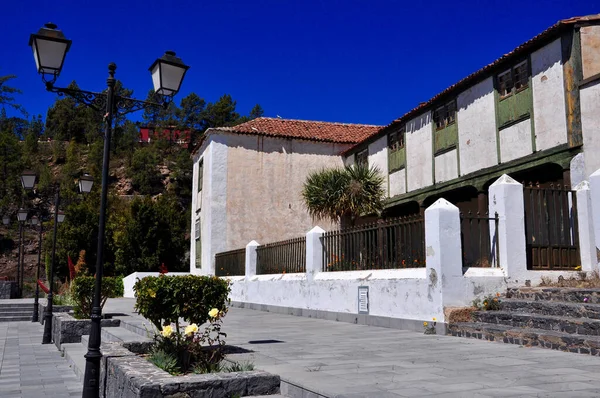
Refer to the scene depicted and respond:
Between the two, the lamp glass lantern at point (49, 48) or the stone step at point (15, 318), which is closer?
the lamp glass lantern at point (49, 48)

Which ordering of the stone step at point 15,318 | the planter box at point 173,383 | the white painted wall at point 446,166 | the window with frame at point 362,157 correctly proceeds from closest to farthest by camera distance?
the planter box at point 173,383 < the white painted wall at point 446,166 < the stone step at point 15,318 < the window with frame at point 362,157

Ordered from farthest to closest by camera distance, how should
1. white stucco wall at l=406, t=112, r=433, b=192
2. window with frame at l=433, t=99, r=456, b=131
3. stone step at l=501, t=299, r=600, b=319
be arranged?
white stucco wall at l=406, t=112, r=433, b=192, window with frame at l=433, t=99, r=456, b=131, stone step at l=501, t=299, r=600, b=319

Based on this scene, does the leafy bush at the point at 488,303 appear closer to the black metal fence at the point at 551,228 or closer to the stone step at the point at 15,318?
the black metal fence at the point at 551,228

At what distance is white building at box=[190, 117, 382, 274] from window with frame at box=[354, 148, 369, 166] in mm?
1375

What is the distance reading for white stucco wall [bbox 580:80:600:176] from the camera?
11.5 meters

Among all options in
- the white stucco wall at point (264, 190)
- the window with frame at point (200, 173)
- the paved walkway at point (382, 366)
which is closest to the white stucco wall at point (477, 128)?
the paved walkway at point (382, 366)

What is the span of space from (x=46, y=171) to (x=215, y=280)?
56234mm

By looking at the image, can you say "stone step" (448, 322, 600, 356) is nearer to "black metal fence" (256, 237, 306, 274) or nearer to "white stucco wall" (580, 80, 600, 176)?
"white stucco wall" (580, 80, 600, 176)

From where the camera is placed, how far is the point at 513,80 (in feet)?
46.5

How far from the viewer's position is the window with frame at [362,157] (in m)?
22.4

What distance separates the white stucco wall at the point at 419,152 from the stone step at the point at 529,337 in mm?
9458

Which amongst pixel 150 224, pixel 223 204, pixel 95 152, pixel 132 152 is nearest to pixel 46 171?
pixel 95 152

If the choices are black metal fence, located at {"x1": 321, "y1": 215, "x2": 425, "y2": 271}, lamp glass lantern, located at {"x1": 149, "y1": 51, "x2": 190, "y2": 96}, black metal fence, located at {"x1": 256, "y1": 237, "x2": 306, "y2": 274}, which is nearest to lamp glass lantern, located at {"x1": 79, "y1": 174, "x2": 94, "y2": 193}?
lamp glass lantern, located at {"x1": 149, "y1": 51, "x2": 190, "y2": 96}

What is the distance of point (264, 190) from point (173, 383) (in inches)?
755
